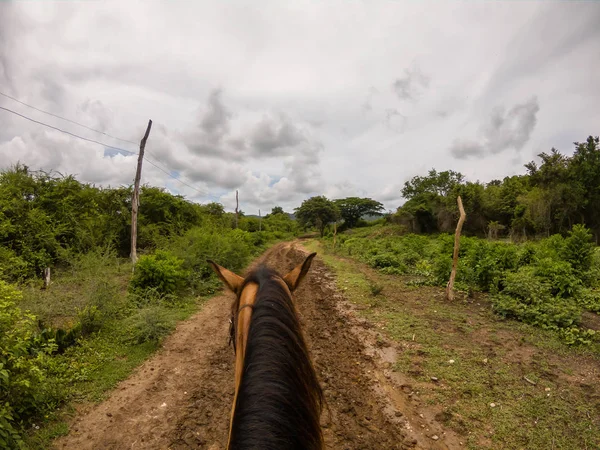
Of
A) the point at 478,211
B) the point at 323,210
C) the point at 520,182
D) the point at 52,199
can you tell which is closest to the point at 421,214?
the point at 478,211

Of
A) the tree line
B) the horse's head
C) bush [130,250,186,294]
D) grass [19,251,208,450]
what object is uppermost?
the tree line

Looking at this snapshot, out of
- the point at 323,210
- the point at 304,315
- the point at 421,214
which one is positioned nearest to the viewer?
the point at 304,315

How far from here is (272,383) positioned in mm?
1230

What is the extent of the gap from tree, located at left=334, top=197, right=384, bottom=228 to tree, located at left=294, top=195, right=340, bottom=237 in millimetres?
3082

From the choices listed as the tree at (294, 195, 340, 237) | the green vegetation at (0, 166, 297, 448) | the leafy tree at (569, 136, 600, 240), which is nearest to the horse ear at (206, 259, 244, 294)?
the green vegetation at (0, 166, 297, 448)

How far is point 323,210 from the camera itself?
3819 cm

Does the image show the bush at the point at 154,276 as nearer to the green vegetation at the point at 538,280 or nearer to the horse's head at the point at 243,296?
the horse's head at the point at 243,296

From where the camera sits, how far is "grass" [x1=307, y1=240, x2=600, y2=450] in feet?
10.4

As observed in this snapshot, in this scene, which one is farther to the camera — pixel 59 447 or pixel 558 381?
pixel 558 381

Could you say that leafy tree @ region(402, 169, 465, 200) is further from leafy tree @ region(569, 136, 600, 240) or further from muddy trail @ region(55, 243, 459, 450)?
muddy trail @ region(55, 243, 459, 450)

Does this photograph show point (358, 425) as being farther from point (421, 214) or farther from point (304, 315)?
point (421, 214)

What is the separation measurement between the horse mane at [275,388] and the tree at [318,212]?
3673 centimetres

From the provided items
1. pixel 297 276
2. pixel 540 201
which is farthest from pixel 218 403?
pixel 540 201

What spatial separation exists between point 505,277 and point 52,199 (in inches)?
622
